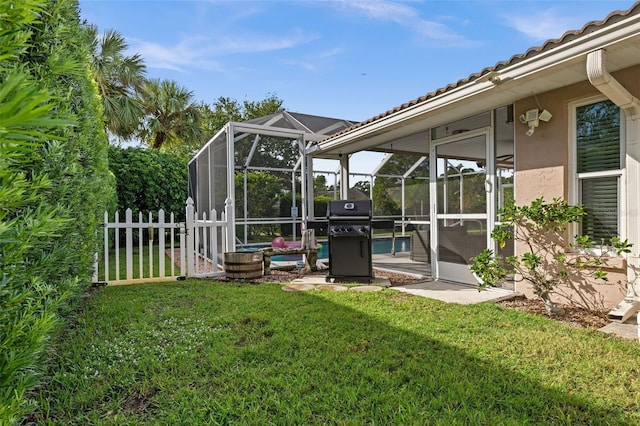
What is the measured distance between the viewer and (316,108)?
16.6 meters

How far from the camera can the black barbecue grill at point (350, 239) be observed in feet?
18.1

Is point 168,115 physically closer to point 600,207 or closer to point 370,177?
point 370,177

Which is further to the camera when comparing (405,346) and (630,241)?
(630,241)

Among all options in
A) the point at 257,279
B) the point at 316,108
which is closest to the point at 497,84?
the point at 257,279

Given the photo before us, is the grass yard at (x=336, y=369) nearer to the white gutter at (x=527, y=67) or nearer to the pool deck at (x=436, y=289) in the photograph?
the pool deck at (x=436, y=289)

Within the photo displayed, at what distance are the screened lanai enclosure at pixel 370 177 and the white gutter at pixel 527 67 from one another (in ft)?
2.50

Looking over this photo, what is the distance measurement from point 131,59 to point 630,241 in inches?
594

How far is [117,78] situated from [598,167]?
1477cm

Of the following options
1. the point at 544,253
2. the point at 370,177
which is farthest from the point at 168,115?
the point at 544,253

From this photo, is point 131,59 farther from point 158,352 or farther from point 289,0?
point 158,352

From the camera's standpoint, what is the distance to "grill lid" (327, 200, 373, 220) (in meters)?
5.52

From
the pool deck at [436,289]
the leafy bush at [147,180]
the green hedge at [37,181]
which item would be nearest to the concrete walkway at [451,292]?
the pool deck at [436,289]

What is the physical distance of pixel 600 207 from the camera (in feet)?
12.5

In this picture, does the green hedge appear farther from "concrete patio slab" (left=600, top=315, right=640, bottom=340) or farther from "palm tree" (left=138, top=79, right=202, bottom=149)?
"palm tree" (left=138, top=79, right=202, bottom=149)
